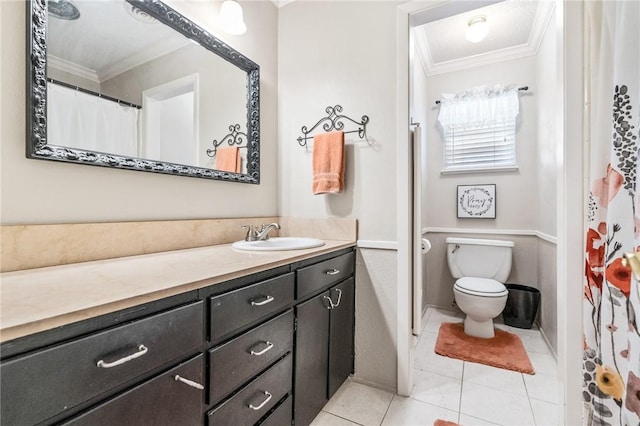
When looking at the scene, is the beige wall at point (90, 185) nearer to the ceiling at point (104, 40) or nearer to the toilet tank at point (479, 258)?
the ceiling at point (104, 40)

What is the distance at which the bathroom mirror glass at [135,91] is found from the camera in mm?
953

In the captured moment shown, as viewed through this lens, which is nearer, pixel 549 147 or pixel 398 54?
pixel 398 54

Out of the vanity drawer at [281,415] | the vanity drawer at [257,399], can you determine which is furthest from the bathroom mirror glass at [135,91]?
the vanity drawer at [281,415]

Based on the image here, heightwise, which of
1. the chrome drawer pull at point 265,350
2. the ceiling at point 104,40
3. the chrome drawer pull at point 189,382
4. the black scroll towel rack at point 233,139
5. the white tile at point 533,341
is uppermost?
the ceiling at point 104,40

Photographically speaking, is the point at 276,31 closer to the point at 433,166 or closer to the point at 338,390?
the point at 433,166

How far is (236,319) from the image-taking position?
870mm

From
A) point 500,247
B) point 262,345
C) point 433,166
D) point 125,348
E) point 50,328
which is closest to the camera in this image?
point 50,328

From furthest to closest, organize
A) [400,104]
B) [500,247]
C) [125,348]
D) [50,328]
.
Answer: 1. [500,247]
2. [400,104]
3. [125,348]
4. [50,328]

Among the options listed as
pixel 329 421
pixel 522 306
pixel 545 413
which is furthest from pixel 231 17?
pixel 522 306

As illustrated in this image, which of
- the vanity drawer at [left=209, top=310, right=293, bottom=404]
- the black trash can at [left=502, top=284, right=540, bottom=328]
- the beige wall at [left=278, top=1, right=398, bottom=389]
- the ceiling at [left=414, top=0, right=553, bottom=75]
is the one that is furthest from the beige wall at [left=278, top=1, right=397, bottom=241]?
the black trash can at [left=502, top=284, right=540, bottom=328]

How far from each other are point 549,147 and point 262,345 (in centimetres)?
235

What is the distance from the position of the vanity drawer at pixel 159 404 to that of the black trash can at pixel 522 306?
104 inches

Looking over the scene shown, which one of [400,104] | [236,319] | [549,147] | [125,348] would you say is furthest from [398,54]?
[125,348]

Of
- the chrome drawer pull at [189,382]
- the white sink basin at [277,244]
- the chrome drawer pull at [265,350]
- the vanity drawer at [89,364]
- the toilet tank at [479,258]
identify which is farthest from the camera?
the toilet tank at [479,258]
